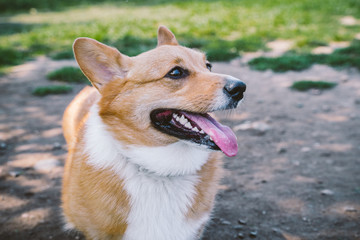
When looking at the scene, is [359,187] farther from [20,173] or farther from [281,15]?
[281,15]

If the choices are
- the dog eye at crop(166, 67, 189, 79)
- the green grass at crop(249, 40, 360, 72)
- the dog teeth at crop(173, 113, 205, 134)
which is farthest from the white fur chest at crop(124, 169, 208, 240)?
the green grass at crop(249, 40, 360, 72)

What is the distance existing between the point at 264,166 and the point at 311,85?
239 cm

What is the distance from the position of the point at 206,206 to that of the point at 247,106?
107 inches

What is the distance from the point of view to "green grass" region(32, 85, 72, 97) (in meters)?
5.13

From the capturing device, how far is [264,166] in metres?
3.41

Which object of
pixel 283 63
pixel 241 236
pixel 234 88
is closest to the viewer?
pixel 234 88

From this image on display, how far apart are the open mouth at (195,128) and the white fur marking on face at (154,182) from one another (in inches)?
5.1

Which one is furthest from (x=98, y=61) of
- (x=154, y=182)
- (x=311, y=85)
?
(x=311, y=85)

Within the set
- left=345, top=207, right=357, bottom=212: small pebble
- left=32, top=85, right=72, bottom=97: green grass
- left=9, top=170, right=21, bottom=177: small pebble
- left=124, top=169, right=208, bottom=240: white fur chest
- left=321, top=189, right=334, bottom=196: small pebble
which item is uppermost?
left=124, top=169, right=208, bottom=240: white fur chest

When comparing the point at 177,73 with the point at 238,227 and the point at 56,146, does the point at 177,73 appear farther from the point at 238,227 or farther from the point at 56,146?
the point at 56,146

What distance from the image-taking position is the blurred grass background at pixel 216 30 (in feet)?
23.3

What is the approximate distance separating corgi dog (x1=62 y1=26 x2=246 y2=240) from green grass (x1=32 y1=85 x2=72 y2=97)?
10.6 feet

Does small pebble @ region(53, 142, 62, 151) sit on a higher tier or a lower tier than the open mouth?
lower

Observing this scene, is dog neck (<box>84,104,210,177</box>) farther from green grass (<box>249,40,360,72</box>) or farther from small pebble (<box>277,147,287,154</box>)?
green grass (<box>249,40,360,72</box>)
